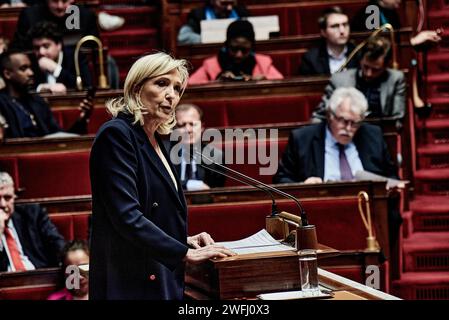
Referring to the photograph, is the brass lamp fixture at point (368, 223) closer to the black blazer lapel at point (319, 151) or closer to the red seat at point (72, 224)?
the black blazer lapel at point (319, 151)

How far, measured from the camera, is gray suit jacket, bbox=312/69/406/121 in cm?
283

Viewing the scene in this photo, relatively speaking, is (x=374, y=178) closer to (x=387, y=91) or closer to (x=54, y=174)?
(x=387, y=91)

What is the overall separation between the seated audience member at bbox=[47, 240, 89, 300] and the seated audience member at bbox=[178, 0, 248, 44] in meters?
1.40

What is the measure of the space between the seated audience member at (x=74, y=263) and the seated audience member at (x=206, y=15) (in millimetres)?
1396

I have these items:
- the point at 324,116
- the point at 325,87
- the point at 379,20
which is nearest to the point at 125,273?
the point at 324,116

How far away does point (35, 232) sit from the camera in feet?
7.64

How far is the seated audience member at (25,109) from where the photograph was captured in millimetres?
2889

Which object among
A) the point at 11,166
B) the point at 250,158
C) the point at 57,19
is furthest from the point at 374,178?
the point at 57,19

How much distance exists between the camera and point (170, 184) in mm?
1178

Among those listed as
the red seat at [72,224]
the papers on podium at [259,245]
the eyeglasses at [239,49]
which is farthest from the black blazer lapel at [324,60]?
the papers on podium at [259,245]

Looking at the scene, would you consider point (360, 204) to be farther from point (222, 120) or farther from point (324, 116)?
point (222, 120)

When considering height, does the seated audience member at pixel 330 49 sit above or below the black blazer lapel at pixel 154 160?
above

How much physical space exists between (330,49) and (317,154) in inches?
33.0

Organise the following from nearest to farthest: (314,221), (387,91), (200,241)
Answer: (200,241) → (314,221) → (387,91)
